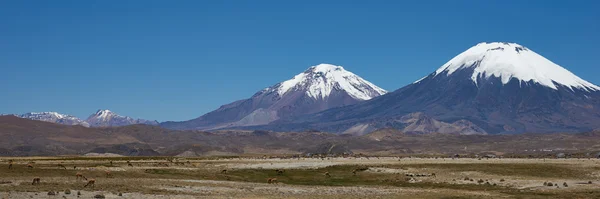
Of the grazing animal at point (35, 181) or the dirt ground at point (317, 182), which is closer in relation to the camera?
the dirt ground at point (317, 182)

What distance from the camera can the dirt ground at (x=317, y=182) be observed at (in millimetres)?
45406

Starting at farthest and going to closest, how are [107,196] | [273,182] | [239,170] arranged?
[239,170] → [273,182] → [107,196]

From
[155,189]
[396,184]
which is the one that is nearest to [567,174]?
[396,184]

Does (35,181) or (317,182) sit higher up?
(317,182)

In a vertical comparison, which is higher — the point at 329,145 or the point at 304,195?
the point at 329,145

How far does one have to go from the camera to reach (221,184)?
54.8 m

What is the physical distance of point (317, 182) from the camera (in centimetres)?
6312

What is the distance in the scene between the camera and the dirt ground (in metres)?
45.4

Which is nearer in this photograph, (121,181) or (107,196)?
(107,196)

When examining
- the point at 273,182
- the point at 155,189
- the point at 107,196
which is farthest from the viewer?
the point at 273,182

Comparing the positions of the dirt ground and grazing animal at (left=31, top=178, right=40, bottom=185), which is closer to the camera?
the dirt ground

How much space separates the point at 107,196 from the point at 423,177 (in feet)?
107

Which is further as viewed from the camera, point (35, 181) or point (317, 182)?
point (317, 182)

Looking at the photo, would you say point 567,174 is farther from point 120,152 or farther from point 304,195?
point 120,152
